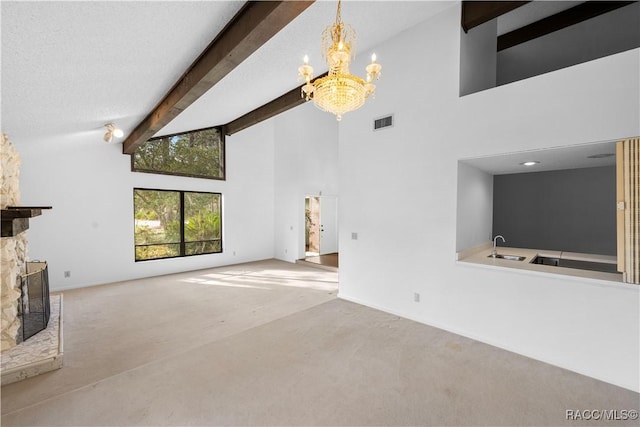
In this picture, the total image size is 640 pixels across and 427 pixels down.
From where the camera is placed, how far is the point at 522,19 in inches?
182

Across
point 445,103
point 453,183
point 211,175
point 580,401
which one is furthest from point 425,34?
point 211,175

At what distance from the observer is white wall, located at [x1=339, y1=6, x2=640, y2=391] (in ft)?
8.43

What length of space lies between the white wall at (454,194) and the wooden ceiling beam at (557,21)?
93.2 inches

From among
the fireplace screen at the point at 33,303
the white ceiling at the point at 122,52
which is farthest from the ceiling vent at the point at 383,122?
the fireplace screen at the point at 33,303

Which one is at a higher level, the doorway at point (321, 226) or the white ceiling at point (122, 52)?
the white ceiling at point (122, 52)

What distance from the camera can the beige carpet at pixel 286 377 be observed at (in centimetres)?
213

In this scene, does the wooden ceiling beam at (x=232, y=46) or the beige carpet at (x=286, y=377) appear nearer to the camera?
the wooden ceiling beam at (x=232, y=46)

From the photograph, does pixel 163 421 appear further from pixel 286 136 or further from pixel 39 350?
pixel 286 136

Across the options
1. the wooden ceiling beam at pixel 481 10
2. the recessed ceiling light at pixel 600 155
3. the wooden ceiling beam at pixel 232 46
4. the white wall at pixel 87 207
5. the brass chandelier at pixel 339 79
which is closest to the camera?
the wooden ceiling beam at pixel 232 46

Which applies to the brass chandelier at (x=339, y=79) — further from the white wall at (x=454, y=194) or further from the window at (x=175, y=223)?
the window at (x=175, y=223)

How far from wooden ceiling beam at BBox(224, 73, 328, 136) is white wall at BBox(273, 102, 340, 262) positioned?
1656mm

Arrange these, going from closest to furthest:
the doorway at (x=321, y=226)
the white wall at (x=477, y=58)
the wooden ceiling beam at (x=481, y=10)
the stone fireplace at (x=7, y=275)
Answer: the stone fireplace at (x=7, y=275)
the wooden ceiling beam at (x=481, y=10)
the white wall at (x=477, y=58)
the doorway at (x=321, y=226)

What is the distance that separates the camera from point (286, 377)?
259 centimetres

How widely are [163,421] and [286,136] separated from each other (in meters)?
7.51
